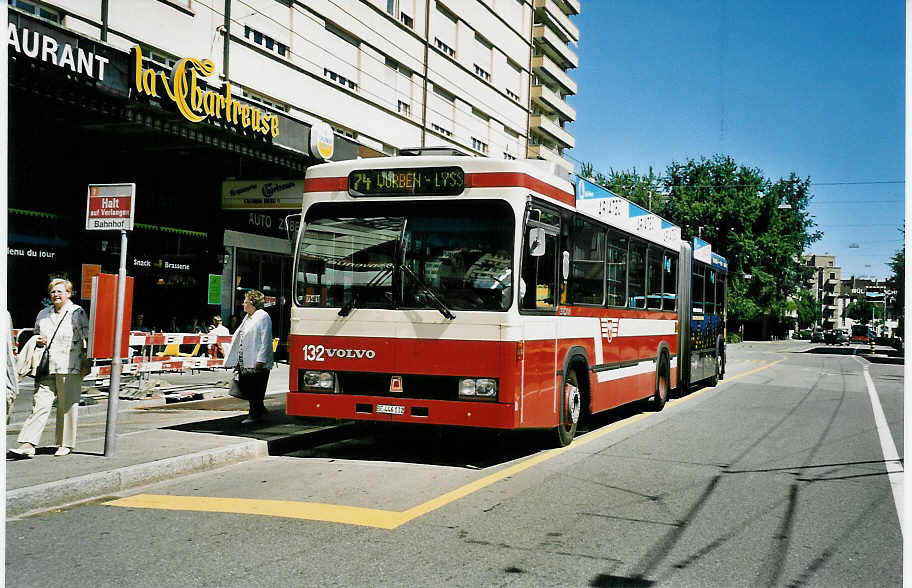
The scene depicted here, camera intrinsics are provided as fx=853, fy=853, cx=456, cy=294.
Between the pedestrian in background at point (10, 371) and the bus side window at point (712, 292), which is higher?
the bus side window at point (712, 292)

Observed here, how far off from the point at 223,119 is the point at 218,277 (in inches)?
231

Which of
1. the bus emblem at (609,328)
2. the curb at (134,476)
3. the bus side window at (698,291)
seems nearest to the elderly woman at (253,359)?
the curb at (134,476)

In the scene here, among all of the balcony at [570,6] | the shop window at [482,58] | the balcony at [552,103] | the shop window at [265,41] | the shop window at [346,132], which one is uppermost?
the balcony at [570,6]

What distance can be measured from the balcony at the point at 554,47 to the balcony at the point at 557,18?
57cm

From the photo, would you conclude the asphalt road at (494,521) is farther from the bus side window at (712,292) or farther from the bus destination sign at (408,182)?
the bus side window at (712,292)

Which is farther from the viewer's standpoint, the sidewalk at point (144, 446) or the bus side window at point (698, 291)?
the bus side window at point (698, 291)

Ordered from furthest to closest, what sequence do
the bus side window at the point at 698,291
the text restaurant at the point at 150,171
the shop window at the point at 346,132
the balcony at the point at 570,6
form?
the balcony at the point at 570,6
the shop window at the point at 346,132
the bus side window at the point at 698,291
the text restaurant at the point at 150,171

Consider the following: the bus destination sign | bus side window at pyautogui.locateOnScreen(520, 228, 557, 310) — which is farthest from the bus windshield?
bus side window at pyautogui.locateOnScreen(520, 228, 557, 310)

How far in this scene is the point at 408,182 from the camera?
8.45m

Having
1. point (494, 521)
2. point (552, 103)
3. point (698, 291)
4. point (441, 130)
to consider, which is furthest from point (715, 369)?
point (552, 103)

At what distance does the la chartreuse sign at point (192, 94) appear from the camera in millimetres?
14836

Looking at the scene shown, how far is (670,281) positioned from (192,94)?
365 inches

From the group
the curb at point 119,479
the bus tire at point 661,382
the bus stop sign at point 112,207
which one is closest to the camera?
the curb at point 119,479

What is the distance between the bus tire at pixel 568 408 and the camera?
9336 mm
